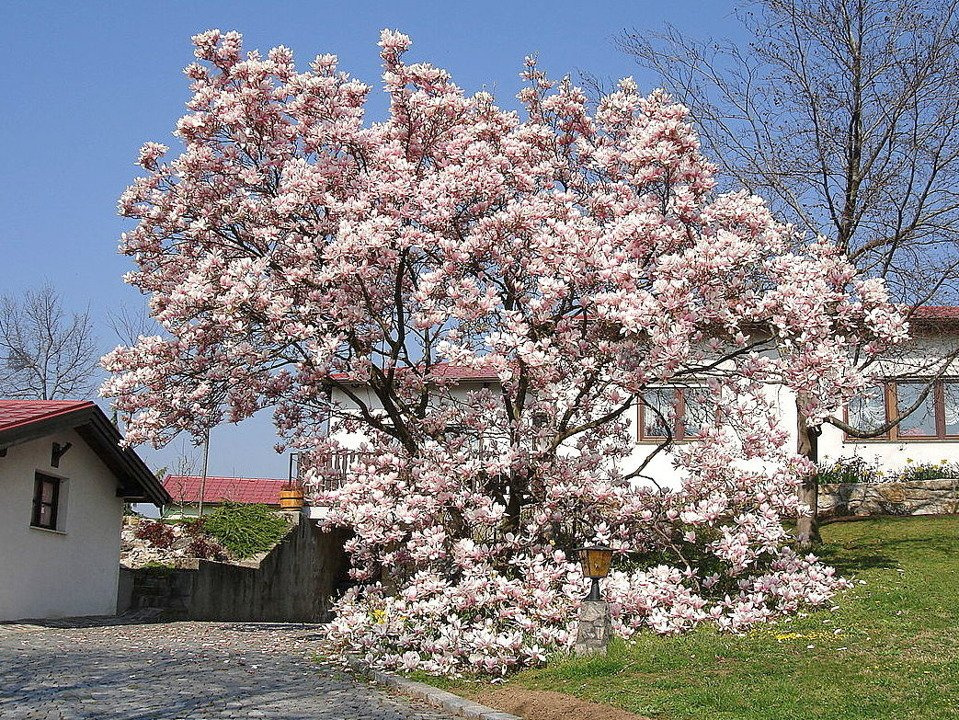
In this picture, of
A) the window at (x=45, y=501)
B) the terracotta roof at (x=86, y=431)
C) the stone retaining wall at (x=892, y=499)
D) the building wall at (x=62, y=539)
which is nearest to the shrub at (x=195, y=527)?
the terracotta roof at (x=86, y=431)

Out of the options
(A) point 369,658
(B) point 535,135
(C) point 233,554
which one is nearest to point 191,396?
(A) point 369,658

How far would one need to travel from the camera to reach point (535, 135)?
12734 millimetres

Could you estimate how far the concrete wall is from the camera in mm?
19016

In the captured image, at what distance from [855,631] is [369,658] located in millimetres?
4716

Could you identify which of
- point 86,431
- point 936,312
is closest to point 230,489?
point 86,431

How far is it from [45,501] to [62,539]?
2.30 ft

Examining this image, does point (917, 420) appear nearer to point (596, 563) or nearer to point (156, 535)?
point (596, 563)

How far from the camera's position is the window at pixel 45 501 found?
16.5 meters

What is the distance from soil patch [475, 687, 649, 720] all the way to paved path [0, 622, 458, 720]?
0.55 meters

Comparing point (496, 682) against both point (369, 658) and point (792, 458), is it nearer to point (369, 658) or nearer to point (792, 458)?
point (369, 658)

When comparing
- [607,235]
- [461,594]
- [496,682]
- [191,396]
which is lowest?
[496,682]

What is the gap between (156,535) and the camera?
21438mm

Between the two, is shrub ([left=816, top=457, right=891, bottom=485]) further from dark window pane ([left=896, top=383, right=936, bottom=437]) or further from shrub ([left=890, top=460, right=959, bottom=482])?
dark window pane ([left=896, top=383, right=936, bottom=437])

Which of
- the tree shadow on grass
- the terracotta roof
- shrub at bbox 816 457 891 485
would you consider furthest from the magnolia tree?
shrub at bbox 816 457 891 485
